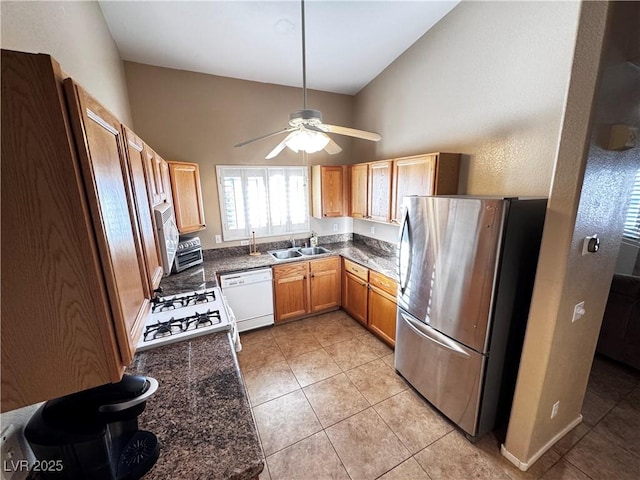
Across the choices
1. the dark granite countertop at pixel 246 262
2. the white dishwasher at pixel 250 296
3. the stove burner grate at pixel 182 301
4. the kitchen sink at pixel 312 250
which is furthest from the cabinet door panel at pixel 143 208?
the kitchen sink at pixel 312 250

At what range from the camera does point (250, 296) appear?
3.10 meters

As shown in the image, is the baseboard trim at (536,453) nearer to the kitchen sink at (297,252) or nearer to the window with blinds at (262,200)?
the kitchen sink at (297,252)

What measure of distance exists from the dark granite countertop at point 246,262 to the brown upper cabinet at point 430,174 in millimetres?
906

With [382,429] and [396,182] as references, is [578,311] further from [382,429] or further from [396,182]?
[396,182]

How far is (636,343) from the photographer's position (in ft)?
7.73

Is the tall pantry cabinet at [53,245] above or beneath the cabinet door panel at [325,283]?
above

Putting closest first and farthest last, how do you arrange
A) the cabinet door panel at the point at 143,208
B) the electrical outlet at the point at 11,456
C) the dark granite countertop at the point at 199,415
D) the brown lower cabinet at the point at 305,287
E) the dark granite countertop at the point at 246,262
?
1. the electrical outlet at the point at 11,456
2. the dark granite countertop at the point at 199,415
3. the cabinet door panel at the point at 143,208
4. the dark granite countertop at the point at 246,262
5. the brown lower cabinet at the point at 305,287

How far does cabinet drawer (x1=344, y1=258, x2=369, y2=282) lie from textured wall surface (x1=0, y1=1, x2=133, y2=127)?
2793 mm

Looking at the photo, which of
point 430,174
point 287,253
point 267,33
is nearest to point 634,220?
point 430,174

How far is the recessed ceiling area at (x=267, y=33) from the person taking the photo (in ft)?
6.81

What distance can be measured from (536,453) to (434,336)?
910mm

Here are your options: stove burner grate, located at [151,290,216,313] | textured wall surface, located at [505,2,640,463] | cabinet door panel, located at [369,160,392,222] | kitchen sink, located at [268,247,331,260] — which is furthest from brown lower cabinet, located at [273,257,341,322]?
textured wall surface, located at [505,2,640,463]

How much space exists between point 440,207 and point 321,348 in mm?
2000

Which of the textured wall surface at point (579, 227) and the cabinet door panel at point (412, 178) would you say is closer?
the textured wall surface at point (579, 227)
